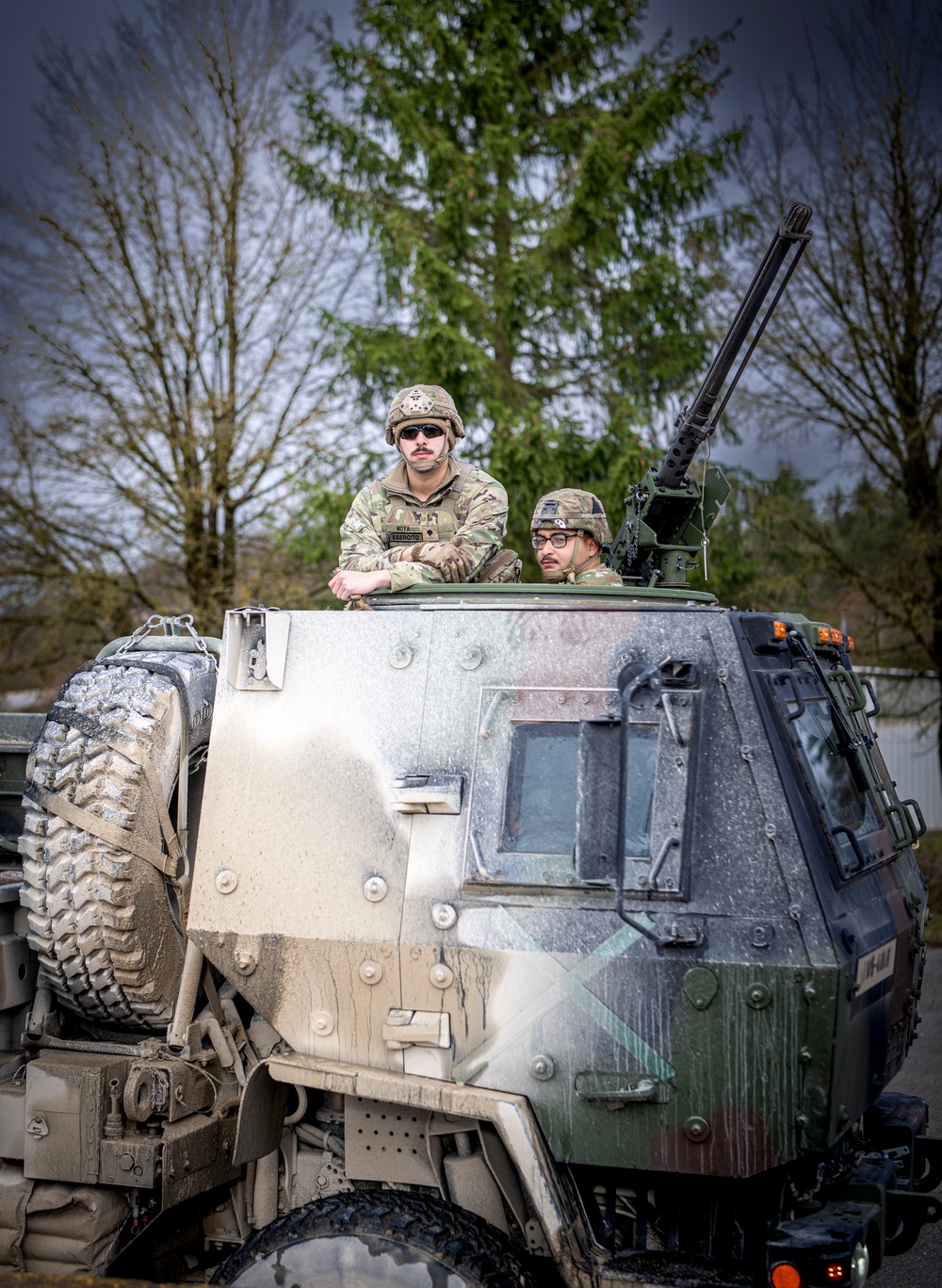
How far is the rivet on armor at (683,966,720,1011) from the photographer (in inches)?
128

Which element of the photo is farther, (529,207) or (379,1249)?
(529,207)

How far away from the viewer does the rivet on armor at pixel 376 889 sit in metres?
3.55

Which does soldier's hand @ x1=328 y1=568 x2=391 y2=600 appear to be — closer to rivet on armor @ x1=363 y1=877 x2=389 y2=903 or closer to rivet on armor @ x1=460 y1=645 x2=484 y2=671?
rivet on armor @ x1=460 y1=645 x2=484 y2=671

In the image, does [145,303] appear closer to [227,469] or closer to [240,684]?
[227,469]

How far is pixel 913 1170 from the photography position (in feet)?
14.1

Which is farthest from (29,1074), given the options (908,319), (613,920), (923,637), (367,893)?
(908,319)

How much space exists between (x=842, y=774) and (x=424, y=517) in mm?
2007

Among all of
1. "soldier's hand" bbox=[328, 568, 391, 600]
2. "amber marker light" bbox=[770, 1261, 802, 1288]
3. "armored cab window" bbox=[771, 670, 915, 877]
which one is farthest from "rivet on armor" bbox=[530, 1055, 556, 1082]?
"soldier's hand" bbox=[328, 568, 391, 600]

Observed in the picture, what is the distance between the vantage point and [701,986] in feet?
10.7

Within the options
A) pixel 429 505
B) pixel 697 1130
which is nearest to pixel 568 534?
pixel 429 505

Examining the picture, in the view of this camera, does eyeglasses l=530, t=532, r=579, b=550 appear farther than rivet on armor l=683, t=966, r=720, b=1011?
Yes

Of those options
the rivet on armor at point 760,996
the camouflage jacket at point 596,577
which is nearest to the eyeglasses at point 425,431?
the camouflage jacket at point 596,577

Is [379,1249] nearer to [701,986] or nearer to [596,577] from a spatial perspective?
[701,986]

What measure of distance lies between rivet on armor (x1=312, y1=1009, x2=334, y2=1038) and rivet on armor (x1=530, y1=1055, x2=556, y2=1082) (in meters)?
0.60
